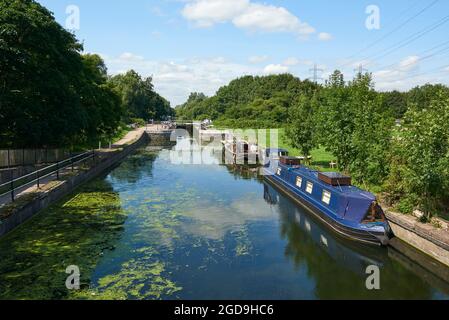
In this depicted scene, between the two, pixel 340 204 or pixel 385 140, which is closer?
pixel 340 204

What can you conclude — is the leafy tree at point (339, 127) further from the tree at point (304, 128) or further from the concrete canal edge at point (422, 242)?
the concrete canal edge at point (422, 242)

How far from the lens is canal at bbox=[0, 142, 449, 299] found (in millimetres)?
15406

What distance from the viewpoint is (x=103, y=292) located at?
14.8 metres

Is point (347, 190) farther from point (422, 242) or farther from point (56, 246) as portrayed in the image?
point (56, 246)

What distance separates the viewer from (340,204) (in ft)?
72.4

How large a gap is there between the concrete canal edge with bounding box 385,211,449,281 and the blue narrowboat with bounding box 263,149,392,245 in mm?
596

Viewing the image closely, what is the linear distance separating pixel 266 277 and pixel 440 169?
376 inches

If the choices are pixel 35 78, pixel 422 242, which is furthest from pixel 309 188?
pixel 35 78

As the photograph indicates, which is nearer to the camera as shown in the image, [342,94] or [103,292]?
[103,292]

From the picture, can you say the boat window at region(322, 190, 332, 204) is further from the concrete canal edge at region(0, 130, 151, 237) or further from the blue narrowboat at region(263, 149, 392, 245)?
the concrete canal edge at region(0, 130, 151, 237)

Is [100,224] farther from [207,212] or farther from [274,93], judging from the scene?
[274,93]

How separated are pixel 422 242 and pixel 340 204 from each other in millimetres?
4737

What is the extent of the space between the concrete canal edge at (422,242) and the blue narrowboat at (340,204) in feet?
1.95

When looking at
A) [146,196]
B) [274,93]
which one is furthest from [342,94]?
[274,93]
